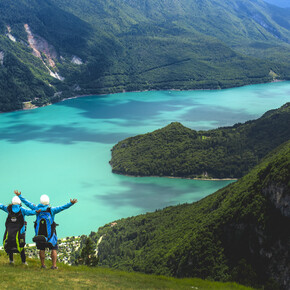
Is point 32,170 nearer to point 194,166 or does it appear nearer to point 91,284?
point 194,166

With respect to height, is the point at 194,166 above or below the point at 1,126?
below

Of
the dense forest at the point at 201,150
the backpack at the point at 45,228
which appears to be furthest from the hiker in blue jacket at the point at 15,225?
the dense forest at the point at 201,150

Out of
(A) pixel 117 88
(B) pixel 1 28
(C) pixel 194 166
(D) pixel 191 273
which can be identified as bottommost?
(D) pixel 191 273

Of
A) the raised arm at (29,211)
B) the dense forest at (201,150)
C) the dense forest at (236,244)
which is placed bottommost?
the dense forest at (236,244)

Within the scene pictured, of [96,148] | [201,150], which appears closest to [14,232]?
[201,150]

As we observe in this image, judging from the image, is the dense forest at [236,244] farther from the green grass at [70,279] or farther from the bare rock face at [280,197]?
the green grass at [70,279]

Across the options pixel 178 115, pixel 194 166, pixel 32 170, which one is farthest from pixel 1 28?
pixel 194 166

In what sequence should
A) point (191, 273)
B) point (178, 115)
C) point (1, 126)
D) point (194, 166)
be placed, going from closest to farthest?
point (191, 273)
point (194, 166)
point (1, 126)
point (178, 115)
